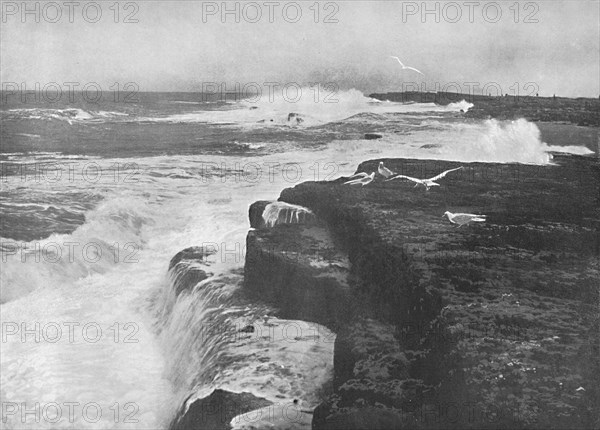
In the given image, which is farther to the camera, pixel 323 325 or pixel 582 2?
pixel 582 2

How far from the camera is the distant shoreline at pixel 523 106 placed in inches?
369

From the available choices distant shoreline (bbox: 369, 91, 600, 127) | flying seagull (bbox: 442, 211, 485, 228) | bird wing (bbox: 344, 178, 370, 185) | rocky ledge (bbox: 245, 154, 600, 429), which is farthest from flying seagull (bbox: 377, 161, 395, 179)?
distant shoreline (bbox: 369, 91, 600, 127)

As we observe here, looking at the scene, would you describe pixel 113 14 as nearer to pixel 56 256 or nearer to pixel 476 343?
pixel 56 256

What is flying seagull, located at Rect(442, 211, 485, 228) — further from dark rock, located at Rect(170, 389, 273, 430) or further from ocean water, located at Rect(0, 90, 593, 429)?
dark rock, located at Rect(170, 389, 273, 430)

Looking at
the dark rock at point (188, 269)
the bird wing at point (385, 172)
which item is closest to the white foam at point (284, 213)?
the dark rock at point (188, 269)

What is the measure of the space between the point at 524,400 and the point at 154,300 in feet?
15.5

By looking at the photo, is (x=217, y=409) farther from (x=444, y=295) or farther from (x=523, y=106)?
(x=523, y=106)

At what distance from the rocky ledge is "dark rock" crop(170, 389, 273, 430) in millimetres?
660

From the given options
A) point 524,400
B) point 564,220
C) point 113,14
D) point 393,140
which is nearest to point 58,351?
point 524,400

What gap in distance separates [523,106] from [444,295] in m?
9.68

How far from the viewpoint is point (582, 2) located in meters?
6.24

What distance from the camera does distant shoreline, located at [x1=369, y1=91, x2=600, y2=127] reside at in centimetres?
937

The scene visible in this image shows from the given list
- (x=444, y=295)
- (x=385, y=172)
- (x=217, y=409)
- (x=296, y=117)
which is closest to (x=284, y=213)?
(x=385, y=172)

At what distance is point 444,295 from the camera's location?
4.32m
